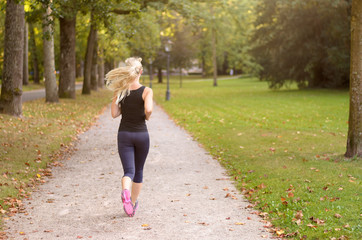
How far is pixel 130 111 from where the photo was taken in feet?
20.3

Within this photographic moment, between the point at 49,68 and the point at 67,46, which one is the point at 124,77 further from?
the point at 67,46

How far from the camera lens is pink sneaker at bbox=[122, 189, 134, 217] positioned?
19.8 ft

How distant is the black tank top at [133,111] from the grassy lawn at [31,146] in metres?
2.08

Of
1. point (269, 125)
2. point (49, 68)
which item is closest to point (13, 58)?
point (49, 68)

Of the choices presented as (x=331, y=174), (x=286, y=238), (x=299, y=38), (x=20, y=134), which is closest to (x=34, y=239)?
(x=286, y=238)

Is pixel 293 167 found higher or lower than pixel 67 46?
lower

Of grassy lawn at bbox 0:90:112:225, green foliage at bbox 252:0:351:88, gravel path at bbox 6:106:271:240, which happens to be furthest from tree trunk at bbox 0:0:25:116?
green foliage at bbox 252:0:351:88

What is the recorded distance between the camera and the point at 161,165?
34.0ft

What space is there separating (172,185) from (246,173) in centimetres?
166

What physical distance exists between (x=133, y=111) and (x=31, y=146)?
614cm

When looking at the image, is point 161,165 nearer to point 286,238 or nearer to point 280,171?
point 280,171

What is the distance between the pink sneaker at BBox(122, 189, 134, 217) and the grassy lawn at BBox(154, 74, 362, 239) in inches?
69.8

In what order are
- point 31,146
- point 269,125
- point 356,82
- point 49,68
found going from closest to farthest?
1. point 356,82
2. point 31,146
3. point 269,125
4. point 49,68

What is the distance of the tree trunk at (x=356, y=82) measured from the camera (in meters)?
9.83
